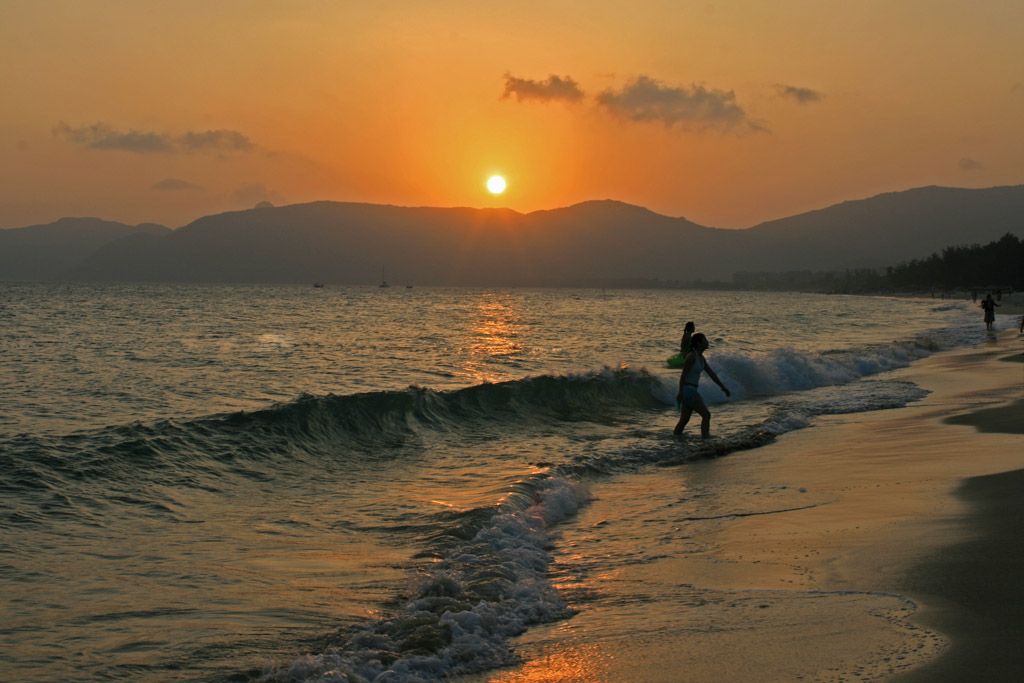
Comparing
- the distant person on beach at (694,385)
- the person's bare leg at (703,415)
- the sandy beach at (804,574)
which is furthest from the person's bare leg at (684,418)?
the sandy beach at (804,574)

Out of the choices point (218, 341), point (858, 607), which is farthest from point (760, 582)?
point (218, 341)

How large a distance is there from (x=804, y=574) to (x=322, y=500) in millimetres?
6391

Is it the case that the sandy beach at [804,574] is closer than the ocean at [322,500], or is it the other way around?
the sandy beach at [804,574]

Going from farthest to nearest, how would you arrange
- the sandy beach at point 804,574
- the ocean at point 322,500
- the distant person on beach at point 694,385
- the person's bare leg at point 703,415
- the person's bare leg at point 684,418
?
the person's bare leg at point 684,418 → the person's bare leg at point 703,415 → the distant person on beach at point 694,385 → the ocean at point 322,500 → the sandy beach at point 804,574

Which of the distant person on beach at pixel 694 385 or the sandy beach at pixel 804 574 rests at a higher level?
the distant person on beach at pixel 694 385

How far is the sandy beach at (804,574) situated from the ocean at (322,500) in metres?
0.32

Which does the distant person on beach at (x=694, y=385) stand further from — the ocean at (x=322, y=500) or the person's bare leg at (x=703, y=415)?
the ocean at (x=322, y=500)

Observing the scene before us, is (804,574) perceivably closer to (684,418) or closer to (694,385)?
(694,385)

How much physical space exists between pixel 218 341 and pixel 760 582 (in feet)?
125

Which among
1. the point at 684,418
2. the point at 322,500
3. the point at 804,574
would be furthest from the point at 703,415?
the point at 804,574

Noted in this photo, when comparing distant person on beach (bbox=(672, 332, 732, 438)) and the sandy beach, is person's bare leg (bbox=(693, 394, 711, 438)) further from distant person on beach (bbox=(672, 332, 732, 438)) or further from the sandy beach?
the sandy beach

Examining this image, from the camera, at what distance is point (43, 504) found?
9.92 meters

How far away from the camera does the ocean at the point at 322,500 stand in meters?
5.90

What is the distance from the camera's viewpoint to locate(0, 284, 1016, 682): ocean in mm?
5902
